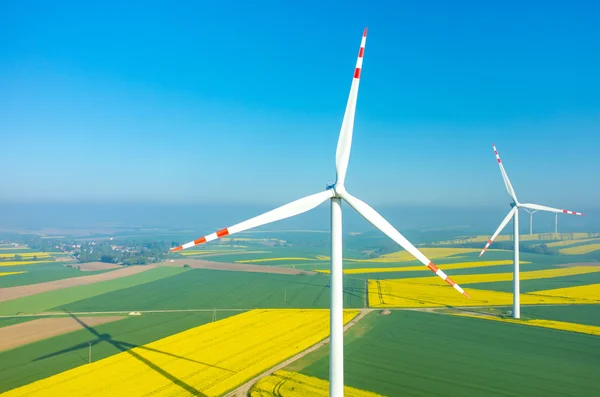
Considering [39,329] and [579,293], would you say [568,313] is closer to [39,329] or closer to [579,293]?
[579,293]

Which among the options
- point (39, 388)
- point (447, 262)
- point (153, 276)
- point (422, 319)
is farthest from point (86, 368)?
point (447, 262)

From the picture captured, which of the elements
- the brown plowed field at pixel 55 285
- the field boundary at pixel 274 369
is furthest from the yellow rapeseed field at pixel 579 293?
the brown plowed field at pixel 55 285

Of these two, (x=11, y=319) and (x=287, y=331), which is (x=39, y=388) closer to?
(x=287, y=331)

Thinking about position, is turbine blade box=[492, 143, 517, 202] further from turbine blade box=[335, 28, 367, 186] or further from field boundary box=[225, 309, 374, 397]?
turbine blade box=[335, 28, 367, 186]

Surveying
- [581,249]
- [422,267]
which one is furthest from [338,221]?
[581,249]

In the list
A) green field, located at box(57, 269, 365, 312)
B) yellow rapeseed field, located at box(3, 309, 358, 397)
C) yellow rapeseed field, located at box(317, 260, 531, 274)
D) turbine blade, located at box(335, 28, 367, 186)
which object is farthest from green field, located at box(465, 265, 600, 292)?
turbine blade, located at box(335, 28, 367, 186)
